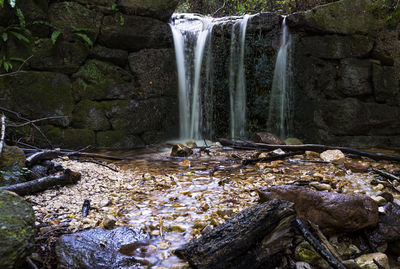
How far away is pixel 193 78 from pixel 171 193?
5909 millimetres

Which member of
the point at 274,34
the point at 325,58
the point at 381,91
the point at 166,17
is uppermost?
the point at 166,17

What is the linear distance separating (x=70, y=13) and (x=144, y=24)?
6.11 feet

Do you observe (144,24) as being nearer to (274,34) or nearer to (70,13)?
(70,13)

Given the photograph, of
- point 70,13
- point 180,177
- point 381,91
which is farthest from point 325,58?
point 70,13

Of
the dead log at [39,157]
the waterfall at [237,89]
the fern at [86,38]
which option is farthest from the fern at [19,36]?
the waterfall at [237,89]

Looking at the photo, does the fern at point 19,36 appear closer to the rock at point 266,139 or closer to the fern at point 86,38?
the fern at point 86,38

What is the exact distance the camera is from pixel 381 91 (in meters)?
7.37

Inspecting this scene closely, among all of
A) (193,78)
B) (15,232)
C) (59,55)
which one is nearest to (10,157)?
(15,232)

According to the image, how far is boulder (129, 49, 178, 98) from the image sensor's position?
7656 mm

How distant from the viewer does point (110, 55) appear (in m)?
7.31

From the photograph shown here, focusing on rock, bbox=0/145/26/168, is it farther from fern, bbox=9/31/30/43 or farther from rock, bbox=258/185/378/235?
fern, bbox=9/31/30/43

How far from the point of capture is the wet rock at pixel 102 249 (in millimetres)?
1684

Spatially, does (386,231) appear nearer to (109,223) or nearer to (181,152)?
(109,223)

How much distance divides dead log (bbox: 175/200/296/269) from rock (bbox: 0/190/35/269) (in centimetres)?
89
